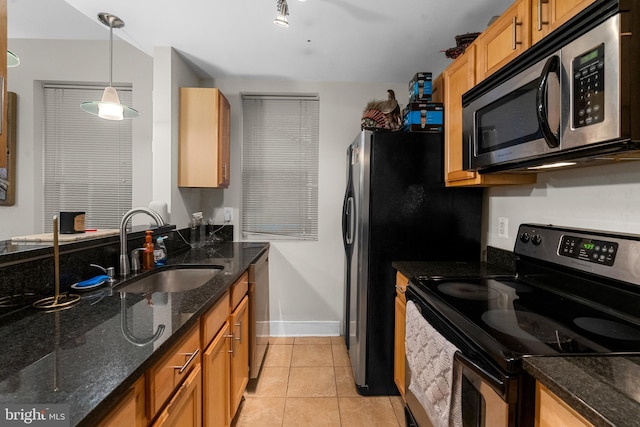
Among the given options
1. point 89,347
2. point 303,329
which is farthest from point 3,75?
point 303,329

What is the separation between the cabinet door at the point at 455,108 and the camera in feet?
5.53

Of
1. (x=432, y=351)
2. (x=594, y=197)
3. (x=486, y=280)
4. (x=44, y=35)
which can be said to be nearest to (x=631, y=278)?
(x=594, y=197)

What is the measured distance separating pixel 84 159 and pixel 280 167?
1.69 m

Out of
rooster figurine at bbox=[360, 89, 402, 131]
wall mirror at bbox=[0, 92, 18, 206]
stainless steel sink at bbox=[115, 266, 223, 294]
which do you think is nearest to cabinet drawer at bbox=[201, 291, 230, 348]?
stainless steel sink at bbox=[115, 266, 223, 294]

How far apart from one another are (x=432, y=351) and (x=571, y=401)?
24.0 inches

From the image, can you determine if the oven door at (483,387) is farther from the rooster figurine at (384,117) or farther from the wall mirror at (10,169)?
the wall mirror at (10,169)

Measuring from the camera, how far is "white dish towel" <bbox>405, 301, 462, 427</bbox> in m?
1.06

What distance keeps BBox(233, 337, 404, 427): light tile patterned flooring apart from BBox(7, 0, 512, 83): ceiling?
246 cm

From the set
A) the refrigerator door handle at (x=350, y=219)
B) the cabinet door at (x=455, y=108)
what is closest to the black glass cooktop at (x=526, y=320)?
the cabinet door at (x=455, y=108)

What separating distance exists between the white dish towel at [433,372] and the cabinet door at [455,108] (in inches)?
34.1

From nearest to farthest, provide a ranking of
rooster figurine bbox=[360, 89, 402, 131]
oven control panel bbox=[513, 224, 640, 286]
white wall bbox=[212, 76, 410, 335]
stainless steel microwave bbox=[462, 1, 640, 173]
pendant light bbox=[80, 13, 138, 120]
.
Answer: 1. stainless steel microwave bbox=[462, 1, 640, 173]
2. oven control panel bbox=[513, 224, 640, 286]
3. pendant light bbox=[80, 13, 138, 120]
4. rooster figurine bbox=[360, 89, 402, 131]
5. white wall bbox=[212, 76, 410, 335]

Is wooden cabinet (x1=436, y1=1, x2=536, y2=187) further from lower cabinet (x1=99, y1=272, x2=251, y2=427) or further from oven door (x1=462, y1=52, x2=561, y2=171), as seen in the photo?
lower cabinet (x1=99, y1=272, x2=251, y2=427)

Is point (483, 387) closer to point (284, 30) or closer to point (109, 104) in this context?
point (284, 30)

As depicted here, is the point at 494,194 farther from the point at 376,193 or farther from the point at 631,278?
the point at 631,278
